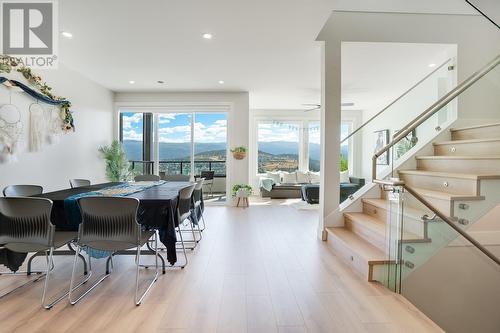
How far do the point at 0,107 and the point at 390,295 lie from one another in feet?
16.4

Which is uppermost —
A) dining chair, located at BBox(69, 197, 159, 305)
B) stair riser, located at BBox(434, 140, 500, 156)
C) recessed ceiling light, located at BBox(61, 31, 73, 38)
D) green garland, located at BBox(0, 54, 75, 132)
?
recessed ceiling light, located at BBox(61, 31, 73, 38)

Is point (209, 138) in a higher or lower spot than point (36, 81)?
lower

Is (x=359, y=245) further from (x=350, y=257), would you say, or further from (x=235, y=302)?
(x=235, y=302)

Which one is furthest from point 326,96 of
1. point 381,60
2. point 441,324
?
point 441,324

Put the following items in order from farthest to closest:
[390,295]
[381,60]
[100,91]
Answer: [100,91] < [381,60] < [390,295]

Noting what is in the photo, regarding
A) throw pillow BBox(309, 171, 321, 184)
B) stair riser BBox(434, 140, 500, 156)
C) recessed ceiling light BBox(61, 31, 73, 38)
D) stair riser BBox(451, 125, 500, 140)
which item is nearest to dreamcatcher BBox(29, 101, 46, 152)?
recessed ceiling light BBox(61, 31, 73, 38)

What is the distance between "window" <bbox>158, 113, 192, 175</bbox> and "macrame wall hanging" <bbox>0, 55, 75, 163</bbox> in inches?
86.5

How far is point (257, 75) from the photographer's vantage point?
536 centimetres

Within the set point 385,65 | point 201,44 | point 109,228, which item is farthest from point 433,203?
point 201,44

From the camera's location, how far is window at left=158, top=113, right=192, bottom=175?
684cm

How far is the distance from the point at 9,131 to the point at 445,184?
5485 mm

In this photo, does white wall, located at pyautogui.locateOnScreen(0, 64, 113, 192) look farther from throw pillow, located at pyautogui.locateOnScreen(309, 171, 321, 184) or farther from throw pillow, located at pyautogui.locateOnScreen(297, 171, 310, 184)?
throw pillow, located at pyautogui.locateOnScreen(309, 171, 321, 184)

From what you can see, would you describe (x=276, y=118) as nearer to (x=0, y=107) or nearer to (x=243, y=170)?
(x=243, y=170)

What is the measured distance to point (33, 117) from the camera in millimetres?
4051
